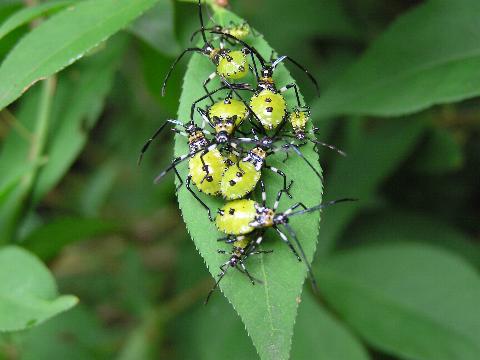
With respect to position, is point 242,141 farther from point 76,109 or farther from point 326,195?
point 326,195

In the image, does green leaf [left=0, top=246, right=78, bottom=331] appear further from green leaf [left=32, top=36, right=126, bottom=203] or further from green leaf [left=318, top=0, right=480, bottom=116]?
green leaf [left=318, top=0, right=480, bottom=116]

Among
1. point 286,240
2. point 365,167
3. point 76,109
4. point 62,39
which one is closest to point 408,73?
point 365,167

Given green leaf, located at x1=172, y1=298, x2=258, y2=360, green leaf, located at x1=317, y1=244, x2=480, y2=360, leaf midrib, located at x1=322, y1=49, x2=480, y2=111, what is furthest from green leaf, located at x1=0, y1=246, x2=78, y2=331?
green leaf, located at x1=317, y1=244, x2=480, y2=360

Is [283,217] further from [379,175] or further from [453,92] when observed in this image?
[379,175]

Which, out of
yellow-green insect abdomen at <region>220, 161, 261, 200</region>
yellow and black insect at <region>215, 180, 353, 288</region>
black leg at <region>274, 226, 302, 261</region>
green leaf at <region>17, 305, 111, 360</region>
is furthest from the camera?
green leaf at <region>17, 305, 111, 360</region>

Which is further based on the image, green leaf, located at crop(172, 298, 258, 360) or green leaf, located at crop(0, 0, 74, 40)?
green leaf, located at crop(172, 298, 258, 360)

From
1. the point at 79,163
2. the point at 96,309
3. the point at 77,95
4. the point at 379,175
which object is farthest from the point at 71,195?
the point at 379,175

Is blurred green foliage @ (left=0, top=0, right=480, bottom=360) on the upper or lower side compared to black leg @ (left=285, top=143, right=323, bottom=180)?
lower
